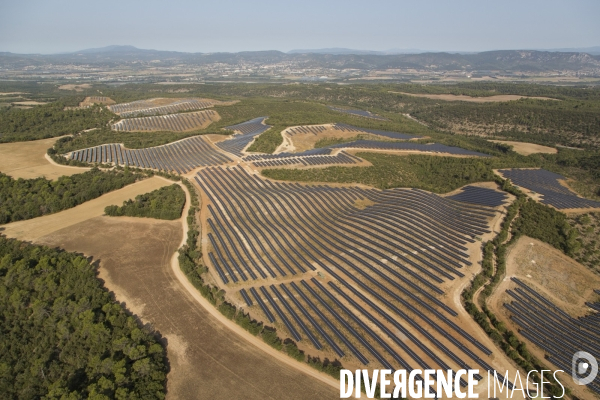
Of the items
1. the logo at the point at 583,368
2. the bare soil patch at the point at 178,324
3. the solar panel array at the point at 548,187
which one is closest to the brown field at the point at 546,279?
the logo at the point at 583,368

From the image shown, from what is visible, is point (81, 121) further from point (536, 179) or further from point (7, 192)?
point (536, 179)

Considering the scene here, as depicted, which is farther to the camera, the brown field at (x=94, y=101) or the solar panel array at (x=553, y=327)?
the brown field at (x=94, y=101)

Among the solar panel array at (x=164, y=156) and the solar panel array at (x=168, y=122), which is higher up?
the solar panel array at (x=168, y=122)

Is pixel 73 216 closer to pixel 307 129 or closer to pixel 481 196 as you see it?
pixel 481 196

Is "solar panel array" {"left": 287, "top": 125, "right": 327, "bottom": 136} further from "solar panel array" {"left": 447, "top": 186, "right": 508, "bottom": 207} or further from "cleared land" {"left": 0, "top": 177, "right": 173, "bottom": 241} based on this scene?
"solar panel array" {"left": 447, "top": 186, "right": 508, "bottom": 207}

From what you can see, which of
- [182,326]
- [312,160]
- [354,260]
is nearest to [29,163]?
[312,160]

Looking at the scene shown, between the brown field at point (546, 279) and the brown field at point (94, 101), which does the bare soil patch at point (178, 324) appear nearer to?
the brown field at point (546, 279)
